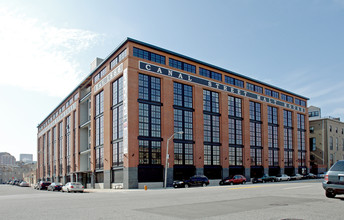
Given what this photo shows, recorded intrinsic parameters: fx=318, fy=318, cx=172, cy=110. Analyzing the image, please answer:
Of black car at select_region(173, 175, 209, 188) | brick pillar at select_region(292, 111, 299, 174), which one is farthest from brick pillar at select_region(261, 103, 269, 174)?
black car at select_region(173, 175, 209, 188)

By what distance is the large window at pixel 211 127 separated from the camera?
5634cm

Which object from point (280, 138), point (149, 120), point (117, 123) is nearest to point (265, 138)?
point (280, 138)

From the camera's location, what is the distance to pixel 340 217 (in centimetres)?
1058

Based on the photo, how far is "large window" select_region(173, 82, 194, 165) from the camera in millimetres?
51438

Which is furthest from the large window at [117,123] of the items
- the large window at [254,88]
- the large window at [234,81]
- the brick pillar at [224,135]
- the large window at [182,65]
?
the large window at [254,88]

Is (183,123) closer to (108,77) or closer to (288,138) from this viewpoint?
(108,77)

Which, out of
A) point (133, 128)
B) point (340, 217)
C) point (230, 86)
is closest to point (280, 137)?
point (230, 86)

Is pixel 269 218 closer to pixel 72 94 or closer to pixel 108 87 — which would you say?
pixel 108 87

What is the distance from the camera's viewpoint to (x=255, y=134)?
221 ft

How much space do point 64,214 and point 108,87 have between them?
138 feet

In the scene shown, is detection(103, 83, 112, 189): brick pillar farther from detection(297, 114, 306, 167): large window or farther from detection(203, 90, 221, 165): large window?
detection(297, 114, 306, 167): large window

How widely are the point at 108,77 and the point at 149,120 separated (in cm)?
1146

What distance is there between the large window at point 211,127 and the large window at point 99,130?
17929 millimetres

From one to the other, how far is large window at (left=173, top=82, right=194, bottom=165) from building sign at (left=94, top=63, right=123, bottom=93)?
935 cm
